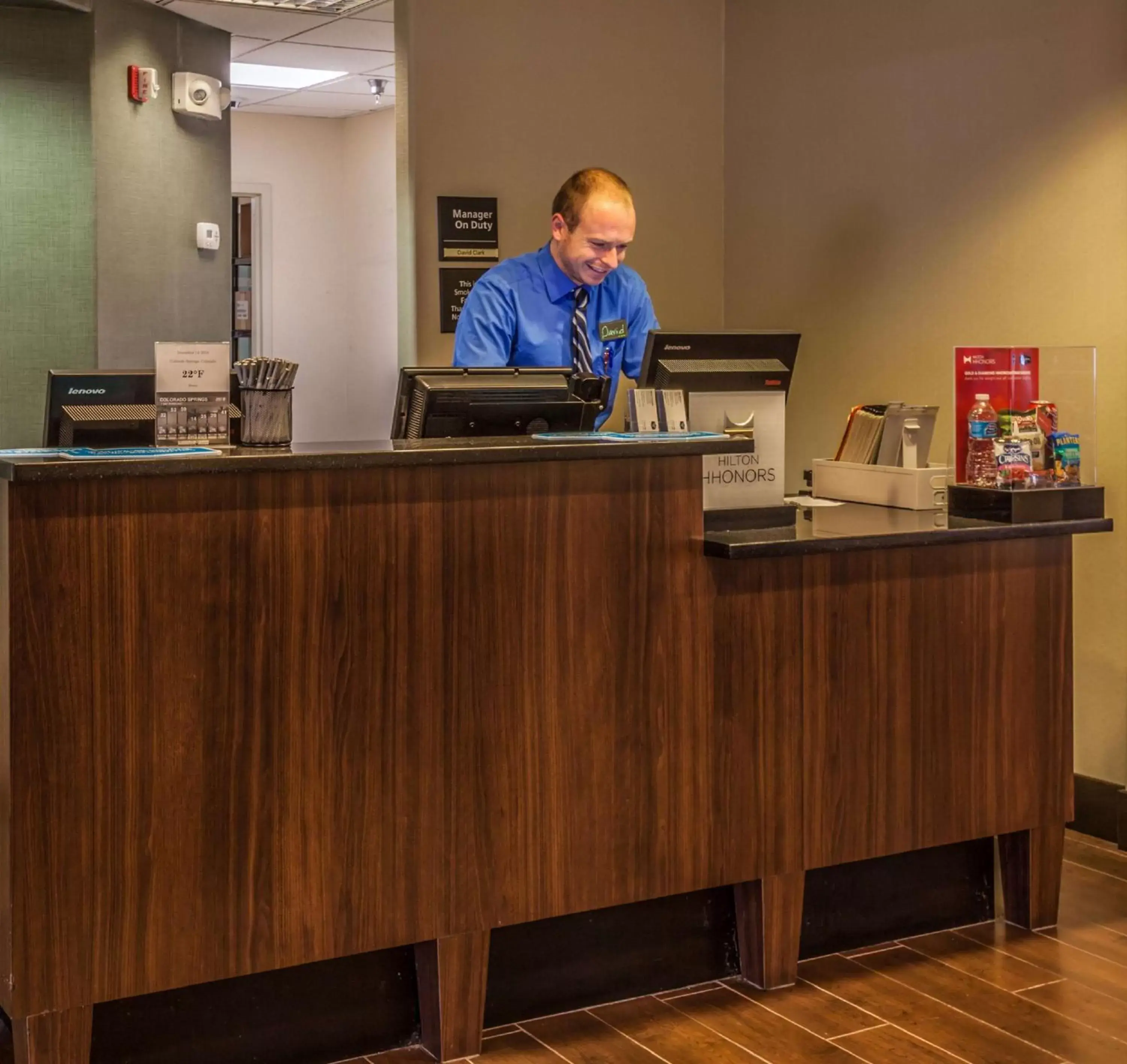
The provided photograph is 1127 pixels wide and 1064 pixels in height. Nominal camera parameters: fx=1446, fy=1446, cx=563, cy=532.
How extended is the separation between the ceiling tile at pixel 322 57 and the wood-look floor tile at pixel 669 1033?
6.02 m

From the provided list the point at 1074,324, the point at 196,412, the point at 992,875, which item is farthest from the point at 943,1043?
the point at 1074,324

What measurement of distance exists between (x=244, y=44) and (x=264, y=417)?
17.9 ft

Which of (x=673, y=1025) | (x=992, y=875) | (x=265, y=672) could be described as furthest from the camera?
(x=992, y=875)

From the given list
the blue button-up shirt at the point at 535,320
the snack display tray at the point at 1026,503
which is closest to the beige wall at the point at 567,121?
the blue button-up shirt at the point at 535,320

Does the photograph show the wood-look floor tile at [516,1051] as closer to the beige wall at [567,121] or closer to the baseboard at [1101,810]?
the baseboard at [1101,810]

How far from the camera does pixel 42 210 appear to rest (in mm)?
5844

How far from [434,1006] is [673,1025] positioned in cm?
50

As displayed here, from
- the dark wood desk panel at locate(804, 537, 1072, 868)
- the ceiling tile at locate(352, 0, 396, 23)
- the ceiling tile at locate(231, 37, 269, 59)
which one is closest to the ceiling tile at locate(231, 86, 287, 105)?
the ceiling tile at locate(231, 37, 269, 59)

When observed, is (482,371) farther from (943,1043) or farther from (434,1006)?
(943,1043)

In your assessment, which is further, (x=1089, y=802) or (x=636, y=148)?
(x=636, y=148)

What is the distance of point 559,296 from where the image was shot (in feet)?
14.2

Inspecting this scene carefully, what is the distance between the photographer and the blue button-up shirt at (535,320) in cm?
425

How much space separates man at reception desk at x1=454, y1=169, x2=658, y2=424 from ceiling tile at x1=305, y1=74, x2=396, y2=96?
4.81 m

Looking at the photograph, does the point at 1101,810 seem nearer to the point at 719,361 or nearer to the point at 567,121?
the point at 719,361
